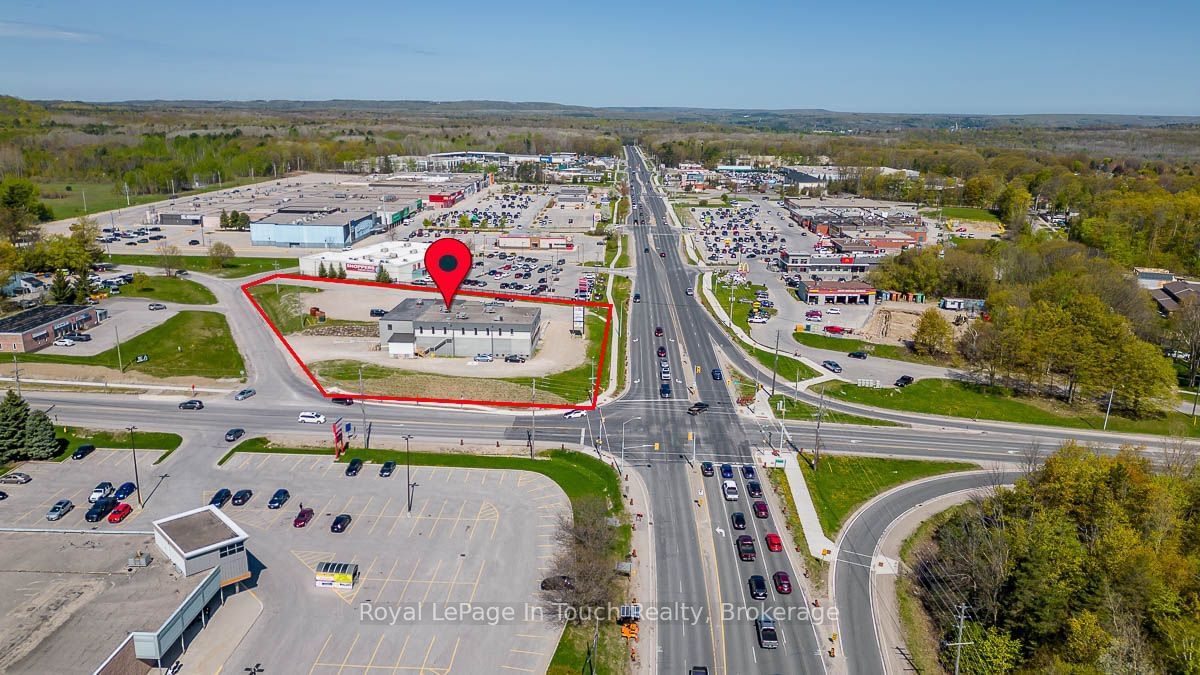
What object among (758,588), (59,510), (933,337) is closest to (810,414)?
(933,337)

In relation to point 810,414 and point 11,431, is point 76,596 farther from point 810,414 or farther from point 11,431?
point 810,414

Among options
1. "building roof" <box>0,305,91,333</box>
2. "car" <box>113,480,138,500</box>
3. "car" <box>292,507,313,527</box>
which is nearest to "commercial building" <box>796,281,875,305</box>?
"car" <box>292,507,313,527</box>

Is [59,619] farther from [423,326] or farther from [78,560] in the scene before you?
[423,326]

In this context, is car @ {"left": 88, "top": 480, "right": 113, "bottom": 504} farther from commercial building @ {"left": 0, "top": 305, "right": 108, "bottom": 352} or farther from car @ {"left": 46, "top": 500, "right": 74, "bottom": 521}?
commercial building @ {"left": 0, "top": 305, "right": 108, "bottom": 352}

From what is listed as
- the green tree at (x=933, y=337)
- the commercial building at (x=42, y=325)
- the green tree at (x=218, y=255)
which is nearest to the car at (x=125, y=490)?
the commercial building at (x=42, y=325)

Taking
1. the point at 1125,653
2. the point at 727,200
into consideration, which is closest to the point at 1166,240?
the point at 727,200

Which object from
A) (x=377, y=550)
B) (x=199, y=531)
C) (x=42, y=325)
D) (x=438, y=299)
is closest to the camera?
(x=199, y=531)

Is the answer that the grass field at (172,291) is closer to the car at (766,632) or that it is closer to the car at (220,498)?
the car at (220,498)
